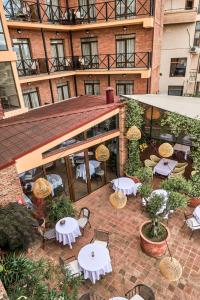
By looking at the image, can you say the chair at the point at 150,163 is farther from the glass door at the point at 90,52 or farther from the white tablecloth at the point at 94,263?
the glass door at the point at 90,52

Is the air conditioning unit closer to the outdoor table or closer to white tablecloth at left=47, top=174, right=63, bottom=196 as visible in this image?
the outdoor table

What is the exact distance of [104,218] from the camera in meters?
8.90

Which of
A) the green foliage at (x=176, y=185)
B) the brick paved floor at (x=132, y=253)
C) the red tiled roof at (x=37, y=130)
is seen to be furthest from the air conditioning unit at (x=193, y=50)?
the brick paved floor at (x=132, y=253)

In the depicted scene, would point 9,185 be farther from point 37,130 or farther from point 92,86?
point 92,86

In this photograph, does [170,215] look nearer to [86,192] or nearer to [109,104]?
[86,192]

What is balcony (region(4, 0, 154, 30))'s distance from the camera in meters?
12.0

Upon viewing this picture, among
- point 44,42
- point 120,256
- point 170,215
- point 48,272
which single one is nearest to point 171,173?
point 170,215

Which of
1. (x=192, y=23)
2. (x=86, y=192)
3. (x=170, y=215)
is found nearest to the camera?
(x=170, y=215)

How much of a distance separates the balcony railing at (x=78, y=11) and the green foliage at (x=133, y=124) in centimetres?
666

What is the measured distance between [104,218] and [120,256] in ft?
6.22

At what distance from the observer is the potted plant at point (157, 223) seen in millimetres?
6630

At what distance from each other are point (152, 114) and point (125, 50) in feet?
22.2

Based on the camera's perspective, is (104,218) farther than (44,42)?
No

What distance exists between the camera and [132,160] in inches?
423
